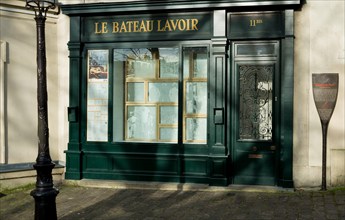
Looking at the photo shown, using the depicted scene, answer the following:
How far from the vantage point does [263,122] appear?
8461 millimetres

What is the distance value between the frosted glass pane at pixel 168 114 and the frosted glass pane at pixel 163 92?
0.54 ft

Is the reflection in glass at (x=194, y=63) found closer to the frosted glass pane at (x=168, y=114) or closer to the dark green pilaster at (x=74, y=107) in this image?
the frosted glass pane at (x=168, y=114)

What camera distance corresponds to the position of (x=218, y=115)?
844cm

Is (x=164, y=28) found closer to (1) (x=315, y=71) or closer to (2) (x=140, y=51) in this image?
(2) (x=140, y=51)

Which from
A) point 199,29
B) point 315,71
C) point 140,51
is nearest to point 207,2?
point 199,29

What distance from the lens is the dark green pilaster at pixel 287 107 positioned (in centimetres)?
822

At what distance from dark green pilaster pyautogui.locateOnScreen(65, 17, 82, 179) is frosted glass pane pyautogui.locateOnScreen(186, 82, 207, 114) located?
2.33 m

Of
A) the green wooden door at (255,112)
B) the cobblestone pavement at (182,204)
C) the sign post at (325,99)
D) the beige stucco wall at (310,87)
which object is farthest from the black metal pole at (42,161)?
the sign post at (325,99)

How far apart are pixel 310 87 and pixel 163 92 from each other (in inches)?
113

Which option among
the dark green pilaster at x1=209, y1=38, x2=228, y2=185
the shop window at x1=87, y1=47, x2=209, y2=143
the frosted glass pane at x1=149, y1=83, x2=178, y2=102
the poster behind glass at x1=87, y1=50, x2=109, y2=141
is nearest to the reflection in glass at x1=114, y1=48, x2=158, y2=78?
the shop window at x1=87, y1=47, x2=209, y2=143

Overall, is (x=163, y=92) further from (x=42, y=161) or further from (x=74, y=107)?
(x=42, y=161)

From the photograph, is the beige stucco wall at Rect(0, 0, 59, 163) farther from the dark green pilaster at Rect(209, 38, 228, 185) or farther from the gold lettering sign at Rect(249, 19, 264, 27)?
the gold lettering sign at Rect(249, 19, 264, 27)

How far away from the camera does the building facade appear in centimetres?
825

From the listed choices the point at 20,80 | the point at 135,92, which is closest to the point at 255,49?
the point at 135,92
